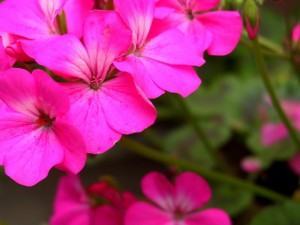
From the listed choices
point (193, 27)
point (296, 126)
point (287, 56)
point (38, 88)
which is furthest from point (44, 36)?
point (296, 126)

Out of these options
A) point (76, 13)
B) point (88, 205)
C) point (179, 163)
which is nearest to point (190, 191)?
point (179, 163)

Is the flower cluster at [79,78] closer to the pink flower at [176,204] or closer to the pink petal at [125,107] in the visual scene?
the pink petal at [125,107]

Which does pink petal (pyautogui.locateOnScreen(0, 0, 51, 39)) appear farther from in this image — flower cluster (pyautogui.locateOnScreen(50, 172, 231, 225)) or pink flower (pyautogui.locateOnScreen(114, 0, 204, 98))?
flower cluster (pyautogui.locateOnScreen(50, 172, 231, 225))

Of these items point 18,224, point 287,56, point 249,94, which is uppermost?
point 287,56

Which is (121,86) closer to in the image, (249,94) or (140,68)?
(140,68)

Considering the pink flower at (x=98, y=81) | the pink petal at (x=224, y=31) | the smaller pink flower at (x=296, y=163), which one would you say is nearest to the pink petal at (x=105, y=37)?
the pink flower at (x=98, y=81)
